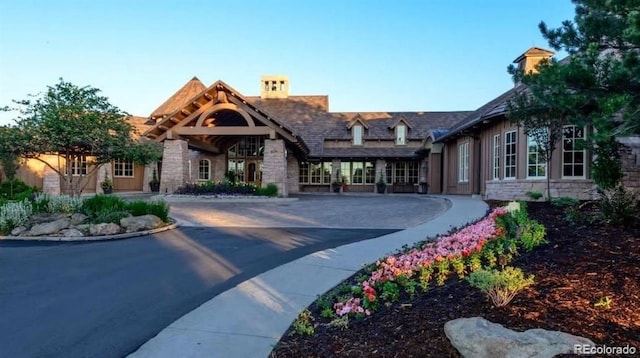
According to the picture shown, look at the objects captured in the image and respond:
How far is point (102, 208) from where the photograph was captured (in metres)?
12.1

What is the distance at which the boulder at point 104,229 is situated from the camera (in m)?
10.6

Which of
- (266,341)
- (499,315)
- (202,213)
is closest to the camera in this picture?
(499,315)

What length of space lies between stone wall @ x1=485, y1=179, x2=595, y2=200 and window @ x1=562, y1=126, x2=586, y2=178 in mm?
319

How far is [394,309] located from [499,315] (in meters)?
1.01

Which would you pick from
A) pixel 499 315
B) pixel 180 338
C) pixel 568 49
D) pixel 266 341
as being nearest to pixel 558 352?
pixel 499 315

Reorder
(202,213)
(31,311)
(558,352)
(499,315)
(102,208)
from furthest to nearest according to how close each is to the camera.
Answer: (202,213) < (102,208) < (31,311) < (499,315) < (558,352)

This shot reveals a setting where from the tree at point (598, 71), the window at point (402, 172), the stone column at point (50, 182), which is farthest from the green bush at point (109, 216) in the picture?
the window at point (402, 172)

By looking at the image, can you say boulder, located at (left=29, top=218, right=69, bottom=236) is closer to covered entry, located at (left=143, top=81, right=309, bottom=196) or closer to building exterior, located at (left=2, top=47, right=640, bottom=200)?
building exterior, located at (left=2, top=47, right=640, bottom=200)

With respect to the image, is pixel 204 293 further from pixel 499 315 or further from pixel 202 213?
pixel 202 213

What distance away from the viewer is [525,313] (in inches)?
134

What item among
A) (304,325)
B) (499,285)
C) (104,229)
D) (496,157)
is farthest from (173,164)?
(499,285)

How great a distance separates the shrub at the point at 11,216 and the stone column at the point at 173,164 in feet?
37.2

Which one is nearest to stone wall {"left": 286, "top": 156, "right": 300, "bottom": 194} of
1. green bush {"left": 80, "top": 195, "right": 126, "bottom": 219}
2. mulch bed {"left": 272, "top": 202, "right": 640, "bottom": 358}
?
green bush {"left": 80, "top": 195, "right": 126, "bottom": 219}

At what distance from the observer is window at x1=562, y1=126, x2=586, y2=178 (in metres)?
13.9
